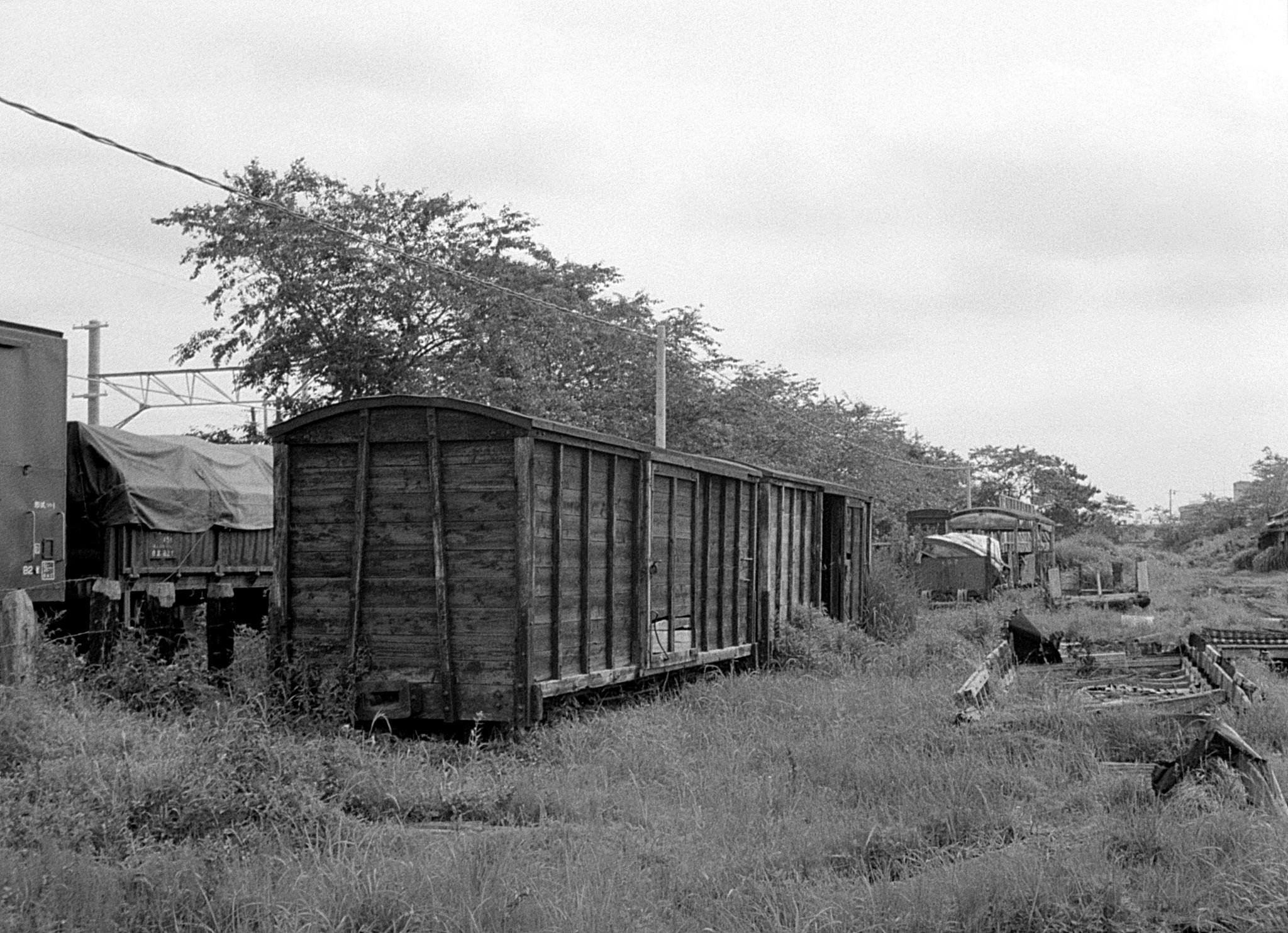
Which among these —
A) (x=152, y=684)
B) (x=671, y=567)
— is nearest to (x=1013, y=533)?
(x=671, y=567)

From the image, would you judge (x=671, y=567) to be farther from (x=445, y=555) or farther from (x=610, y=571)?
(x=445, y=555)

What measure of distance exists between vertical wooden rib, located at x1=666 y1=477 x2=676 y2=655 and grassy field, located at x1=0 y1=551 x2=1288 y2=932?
2.07 m

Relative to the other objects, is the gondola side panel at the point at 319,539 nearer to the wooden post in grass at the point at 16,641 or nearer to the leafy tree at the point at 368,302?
the wooden post in grass at the point at 16,641

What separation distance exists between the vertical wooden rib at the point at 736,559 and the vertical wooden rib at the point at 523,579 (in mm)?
5292

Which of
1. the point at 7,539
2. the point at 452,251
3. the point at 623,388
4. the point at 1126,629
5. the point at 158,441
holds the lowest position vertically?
the point at 1126,629

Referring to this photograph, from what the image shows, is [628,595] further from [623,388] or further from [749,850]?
[623,388]

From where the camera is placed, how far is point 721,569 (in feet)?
48.7

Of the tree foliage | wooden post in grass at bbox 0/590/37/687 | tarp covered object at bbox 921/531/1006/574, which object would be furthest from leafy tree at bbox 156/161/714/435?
wooden post in grass at bbox 0/590/37/687

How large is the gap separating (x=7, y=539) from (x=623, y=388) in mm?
23138

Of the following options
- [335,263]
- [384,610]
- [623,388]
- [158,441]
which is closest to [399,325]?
[335,263]

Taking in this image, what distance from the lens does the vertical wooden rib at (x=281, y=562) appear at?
11.0 m

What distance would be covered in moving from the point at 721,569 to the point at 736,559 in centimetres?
51

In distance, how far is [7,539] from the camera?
1188 centimetres

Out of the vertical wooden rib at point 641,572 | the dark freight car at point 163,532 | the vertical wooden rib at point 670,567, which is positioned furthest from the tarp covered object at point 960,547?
the vertical wooden rib at point 641,572
